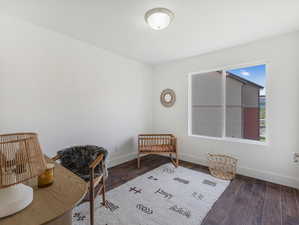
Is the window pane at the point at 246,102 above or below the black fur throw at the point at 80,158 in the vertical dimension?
above

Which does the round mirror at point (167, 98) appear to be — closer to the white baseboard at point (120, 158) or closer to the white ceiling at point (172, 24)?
the white ceiling at point (172, 24)

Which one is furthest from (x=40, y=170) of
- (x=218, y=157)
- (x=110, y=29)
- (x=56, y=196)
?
(x=218, y=157)

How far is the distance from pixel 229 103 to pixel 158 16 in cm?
227

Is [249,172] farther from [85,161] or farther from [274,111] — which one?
[85,161]

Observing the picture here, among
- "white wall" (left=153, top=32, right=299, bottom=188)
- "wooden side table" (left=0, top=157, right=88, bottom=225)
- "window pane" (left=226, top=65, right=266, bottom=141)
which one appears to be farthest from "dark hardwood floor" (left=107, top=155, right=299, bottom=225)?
"wooden side table" (left=0, top=157, right=88, bottom=225)

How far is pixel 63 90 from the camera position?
2438 mm

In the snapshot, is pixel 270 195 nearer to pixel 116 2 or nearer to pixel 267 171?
pixel 267 171

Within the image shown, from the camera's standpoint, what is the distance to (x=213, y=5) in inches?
68.4

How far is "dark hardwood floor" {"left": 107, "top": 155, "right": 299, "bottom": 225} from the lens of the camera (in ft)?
5.63

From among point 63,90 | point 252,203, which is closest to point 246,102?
point 252,203

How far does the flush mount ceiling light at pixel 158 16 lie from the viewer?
1768 mm

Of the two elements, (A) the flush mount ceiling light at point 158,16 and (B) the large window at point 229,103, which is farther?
(B) the large window at point 229,103

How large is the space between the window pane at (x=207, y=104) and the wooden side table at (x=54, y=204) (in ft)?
9.73

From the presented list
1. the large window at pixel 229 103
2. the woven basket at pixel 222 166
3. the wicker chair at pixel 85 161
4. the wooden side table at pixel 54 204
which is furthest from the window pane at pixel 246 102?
the wooden side table at pixel 54 204
